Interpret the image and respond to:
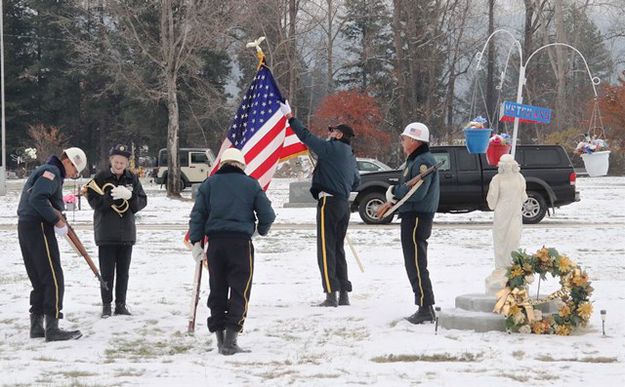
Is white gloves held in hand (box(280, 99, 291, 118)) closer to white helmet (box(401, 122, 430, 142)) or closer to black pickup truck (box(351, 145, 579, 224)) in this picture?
white helmet (box(401, 122, 430, 142))

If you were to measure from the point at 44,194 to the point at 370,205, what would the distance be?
1383 centimetres

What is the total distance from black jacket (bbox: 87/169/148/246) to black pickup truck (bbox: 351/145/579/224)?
1184cm

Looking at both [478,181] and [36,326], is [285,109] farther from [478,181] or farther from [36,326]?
[478,181]

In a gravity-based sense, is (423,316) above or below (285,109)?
below

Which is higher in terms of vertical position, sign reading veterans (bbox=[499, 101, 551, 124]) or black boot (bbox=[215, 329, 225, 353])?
sign reading veterans (bbox=[499, 101, 551, 124])

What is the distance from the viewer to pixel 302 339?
27.2ft

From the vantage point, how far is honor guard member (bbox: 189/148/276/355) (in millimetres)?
7703

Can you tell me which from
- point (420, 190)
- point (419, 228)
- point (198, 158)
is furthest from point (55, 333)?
point (198, 158)

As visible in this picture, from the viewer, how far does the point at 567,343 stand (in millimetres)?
7934

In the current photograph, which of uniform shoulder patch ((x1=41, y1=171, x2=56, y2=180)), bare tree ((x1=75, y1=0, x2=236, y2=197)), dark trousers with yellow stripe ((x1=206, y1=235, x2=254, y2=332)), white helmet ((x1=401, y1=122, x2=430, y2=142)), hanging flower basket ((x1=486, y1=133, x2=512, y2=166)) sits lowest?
dark trousers with yellow stripe ((x1=206, y1=235, x2=254, y2=332))

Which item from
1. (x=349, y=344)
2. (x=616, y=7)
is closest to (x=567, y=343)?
(x=349, y=344)

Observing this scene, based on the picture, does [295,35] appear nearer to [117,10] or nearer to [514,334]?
[117,10]

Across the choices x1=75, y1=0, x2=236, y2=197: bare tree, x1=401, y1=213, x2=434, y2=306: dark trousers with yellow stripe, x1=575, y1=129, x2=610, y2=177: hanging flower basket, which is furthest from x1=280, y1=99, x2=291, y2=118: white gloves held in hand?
x1=75, y1=0, x2=236, y2=197: bare tree

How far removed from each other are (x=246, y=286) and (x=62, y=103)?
61.4 metres
